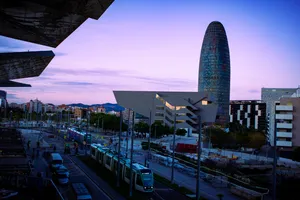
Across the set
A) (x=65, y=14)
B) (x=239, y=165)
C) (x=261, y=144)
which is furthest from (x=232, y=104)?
(x=65, y=14)

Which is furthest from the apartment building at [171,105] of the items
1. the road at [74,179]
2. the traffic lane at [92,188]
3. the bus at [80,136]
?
the traffic lane at [92,188]

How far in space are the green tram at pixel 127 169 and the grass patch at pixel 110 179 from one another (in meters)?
0.32

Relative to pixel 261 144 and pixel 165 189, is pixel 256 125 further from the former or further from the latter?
pixel 165 189

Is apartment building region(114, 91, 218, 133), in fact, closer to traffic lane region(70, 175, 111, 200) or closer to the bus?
the bus

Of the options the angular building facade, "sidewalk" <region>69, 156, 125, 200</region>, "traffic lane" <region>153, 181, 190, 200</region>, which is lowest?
"traffic lane" <region>153, 181, 190, 200</region>

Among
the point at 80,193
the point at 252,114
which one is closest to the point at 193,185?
the point at 80,193

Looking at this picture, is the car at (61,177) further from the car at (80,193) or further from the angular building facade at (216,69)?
the angular building facade at (216,69)

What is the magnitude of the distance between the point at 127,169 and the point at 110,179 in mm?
2340

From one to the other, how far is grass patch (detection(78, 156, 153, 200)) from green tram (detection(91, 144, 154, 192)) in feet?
1.04

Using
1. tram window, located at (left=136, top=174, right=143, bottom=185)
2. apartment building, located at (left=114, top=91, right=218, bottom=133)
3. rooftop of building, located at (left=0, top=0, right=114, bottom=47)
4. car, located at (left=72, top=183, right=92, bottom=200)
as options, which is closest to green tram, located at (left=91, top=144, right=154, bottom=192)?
tram window, located at (left=136, top=174, right=143, bottom=185)

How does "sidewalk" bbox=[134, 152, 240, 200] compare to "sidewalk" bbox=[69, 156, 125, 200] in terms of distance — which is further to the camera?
"sidewalk" bbox=[134, 152, 240, 200]

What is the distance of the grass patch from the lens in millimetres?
20438

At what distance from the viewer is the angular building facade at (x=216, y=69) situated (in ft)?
433

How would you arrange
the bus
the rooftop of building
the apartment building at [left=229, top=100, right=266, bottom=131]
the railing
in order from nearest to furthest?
the rooftop of building → the railing → the bus → the apartment building at [left=229, top=100, right=266, bottom=131]
